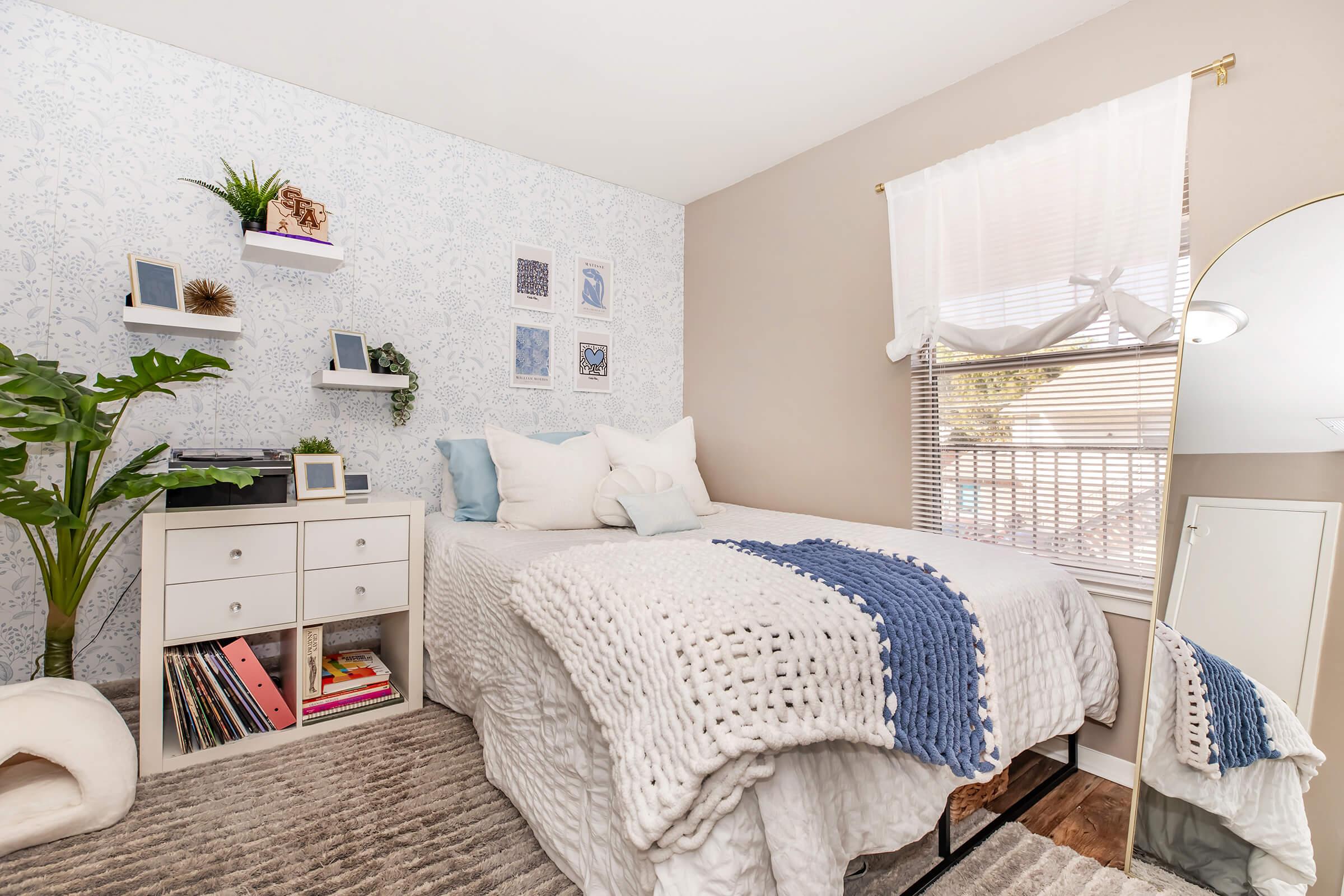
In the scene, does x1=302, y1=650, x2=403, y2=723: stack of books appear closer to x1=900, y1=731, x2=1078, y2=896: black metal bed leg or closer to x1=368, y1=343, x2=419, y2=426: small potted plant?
x1=368, y1=343, x2=419, y2=426: small potted plant

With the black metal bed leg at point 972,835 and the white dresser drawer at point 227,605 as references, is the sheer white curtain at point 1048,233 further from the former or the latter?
the white dresser drawer at point 227,605

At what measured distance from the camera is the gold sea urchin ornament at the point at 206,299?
7.08 feet

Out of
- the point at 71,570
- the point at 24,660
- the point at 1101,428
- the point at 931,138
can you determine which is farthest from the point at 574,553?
the point at 931,138

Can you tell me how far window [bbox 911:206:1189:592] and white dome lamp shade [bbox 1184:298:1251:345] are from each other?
235 mm

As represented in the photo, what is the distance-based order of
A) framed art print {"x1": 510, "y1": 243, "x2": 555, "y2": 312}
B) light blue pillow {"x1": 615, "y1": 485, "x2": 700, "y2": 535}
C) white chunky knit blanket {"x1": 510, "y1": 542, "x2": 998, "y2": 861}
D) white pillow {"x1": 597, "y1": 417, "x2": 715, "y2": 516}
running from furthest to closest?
framed art print {"x1": 510, "y1": 243, "x2": 555, "y2": 312}
white pillow {"x1": 597, "y1": 417, "x2": 715, "y2": 516}
light blue pillow {"x1": 615, "y1": 485, "x2": 700, "y2": 535}
white chunky knit blanket {"x1": 510, "y1": 542, "x2": 998, "y2": 861}

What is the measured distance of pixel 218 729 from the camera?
75.3 inches

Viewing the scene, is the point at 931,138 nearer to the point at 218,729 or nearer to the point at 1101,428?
the point at 1101,428

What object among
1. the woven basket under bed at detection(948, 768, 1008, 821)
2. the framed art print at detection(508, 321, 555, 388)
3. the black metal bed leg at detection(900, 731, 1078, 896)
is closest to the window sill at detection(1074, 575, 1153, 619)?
the black metal bed leg at detection(900, 731, 1078, 896)

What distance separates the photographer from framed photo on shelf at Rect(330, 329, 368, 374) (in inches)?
95.2

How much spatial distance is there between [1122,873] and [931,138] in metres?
2.42

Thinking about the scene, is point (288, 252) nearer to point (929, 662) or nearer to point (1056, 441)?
point (929, 662)

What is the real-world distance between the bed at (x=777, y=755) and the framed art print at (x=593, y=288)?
133 cm

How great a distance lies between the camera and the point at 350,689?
2170 mm

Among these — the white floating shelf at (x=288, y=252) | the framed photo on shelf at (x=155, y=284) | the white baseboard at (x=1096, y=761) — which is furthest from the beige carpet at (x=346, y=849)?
the white floating shelf at (x=288, y=252)
